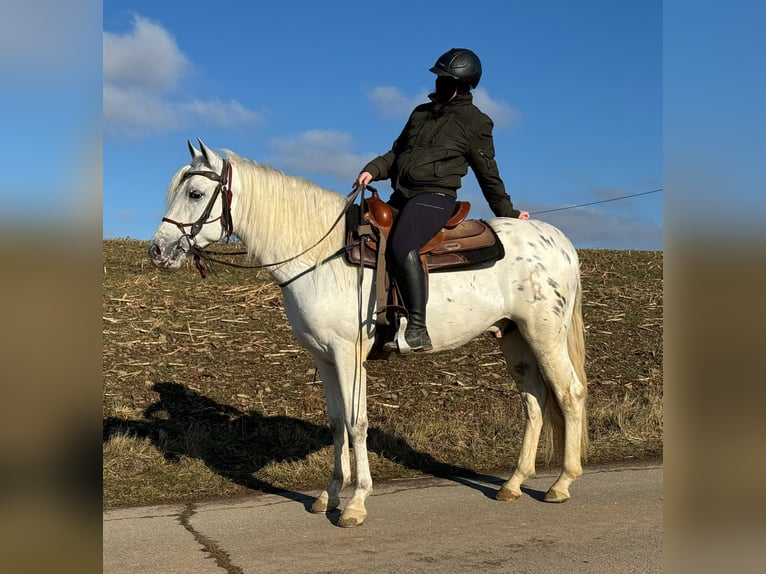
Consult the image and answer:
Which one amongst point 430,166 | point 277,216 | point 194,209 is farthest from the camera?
point 430,166

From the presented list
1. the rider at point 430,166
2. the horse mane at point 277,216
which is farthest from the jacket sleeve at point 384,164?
the horse mane at point 277,216

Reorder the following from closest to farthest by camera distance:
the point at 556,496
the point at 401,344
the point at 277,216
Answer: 1. the point at 401,344
2. the point at 277,216
3. the point at 556,496

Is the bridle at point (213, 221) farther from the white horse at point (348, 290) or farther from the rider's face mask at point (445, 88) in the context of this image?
the rider's face mask at point (445, 88)

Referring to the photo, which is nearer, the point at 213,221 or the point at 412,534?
the point at 412,534

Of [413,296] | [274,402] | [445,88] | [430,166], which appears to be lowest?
[274,402]

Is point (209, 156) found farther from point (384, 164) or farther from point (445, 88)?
point (445, 88)

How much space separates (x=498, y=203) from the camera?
236 inches

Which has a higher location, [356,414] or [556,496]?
[356,414]

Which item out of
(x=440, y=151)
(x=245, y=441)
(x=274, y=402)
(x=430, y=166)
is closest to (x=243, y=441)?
(x=245, y=441)

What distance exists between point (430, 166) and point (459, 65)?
0.78 m

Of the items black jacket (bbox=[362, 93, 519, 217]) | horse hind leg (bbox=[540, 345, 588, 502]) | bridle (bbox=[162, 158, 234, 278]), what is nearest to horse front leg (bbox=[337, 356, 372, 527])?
bridle (bbox=[162, 158, 234, 278])

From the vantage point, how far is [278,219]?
539 cm
